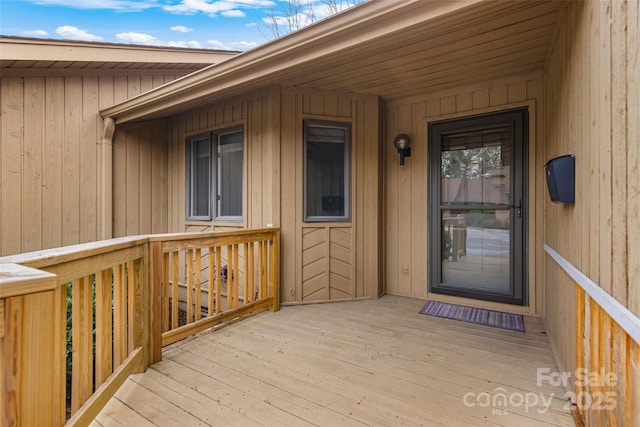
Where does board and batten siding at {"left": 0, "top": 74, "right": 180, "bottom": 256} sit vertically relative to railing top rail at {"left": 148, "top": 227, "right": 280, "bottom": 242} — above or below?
above

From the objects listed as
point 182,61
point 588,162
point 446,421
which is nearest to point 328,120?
point 182,61

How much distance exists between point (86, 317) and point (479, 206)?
3511 mm

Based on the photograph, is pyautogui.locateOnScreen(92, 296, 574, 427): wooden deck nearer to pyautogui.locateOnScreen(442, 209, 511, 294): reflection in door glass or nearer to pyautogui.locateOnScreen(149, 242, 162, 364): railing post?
pyautogui.locateOnScreen(149, 242, 162, 364): railing post

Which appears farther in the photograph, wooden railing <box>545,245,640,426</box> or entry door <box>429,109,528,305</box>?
entry door <box>429,109,528,305</box>

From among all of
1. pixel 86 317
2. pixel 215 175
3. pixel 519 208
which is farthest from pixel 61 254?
pixel 519 208

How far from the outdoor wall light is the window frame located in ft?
6.02

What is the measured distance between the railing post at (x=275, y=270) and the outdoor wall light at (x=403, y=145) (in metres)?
1.74

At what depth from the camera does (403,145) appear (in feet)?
12.3

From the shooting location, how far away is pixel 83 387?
159cm

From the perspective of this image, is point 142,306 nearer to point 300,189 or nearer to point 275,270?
point 275,270

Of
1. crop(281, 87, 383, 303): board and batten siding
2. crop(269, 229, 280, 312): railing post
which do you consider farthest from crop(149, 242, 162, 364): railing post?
crop(281, 87, 383, 303): board and batten siding

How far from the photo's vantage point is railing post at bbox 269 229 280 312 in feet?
11.1

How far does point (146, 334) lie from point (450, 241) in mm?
3120

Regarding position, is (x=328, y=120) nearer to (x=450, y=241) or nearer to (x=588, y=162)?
(x=450, y=241)
